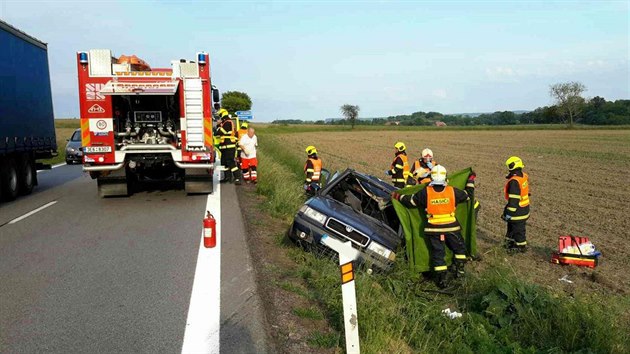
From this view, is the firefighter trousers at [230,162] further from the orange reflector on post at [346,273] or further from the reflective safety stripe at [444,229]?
the orange reflector on post at [346,273]

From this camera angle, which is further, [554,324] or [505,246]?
[505,246]

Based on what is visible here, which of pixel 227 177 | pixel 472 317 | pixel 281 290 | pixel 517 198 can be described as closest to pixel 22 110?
pixel 227 177

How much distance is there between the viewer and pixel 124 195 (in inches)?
436

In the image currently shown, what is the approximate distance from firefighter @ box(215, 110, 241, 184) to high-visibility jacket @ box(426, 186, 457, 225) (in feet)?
25.9

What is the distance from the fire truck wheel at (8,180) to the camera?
1088 centimetres

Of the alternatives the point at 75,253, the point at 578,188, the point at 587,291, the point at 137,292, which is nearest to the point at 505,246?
the point at 587,291

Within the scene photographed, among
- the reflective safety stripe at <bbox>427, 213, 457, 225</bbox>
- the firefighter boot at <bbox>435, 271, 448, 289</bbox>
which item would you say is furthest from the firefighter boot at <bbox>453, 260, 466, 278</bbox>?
the reflective safety stripe at <bbox>427, 213, 457, 225</bbox>

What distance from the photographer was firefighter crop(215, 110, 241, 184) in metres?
13.2

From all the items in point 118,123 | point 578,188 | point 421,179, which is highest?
point 118,123

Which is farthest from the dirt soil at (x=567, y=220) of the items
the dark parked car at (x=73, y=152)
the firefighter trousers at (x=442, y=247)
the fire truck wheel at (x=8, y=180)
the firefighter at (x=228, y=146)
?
the dark parked car at (x=73, y=152)

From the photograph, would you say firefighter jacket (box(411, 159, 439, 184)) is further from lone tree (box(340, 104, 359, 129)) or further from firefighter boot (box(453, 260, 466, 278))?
lone tree (box(340, 104, 359, 129))

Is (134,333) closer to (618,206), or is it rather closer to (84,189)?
(84,189)

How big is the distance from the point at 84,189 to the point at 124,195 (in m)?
2.28

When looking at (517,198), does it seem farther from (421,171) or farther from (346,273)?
(346,273)
